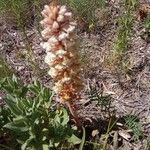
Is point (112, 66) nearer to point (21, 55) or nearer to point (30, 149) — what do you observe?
point (21, 55)

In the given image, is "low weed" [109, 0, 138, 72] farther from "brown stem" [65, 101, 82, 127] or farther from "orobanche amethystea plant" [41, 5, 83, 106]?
"orobanche amethystea plant" [41, 5, 83, 106]

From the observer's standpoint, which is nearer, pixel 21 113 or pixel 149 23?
pixel 21 113

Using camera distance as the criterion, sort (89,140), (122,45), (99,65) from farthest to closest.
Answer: (99,65) → (122,45) → (89,140)

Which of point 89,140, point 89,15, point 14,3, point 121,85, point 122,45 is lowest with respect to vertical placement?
point 89,140

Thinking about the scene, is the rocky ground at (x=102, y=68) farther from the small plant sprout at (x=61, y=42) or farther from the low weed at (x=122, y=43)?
the small plant sprout at (x=61, y=42)

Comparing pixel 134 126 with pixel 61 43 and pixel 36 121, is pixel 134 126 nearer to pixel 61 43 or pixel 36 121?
pixel 36 121

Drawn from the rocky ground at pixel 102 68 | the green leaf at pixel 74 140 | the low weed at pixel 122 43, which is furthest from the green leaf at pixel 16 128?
the low weed at pixel 122 43

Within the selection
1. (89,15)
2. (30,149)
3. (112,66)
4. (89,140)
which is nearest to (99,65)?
(112,66)
